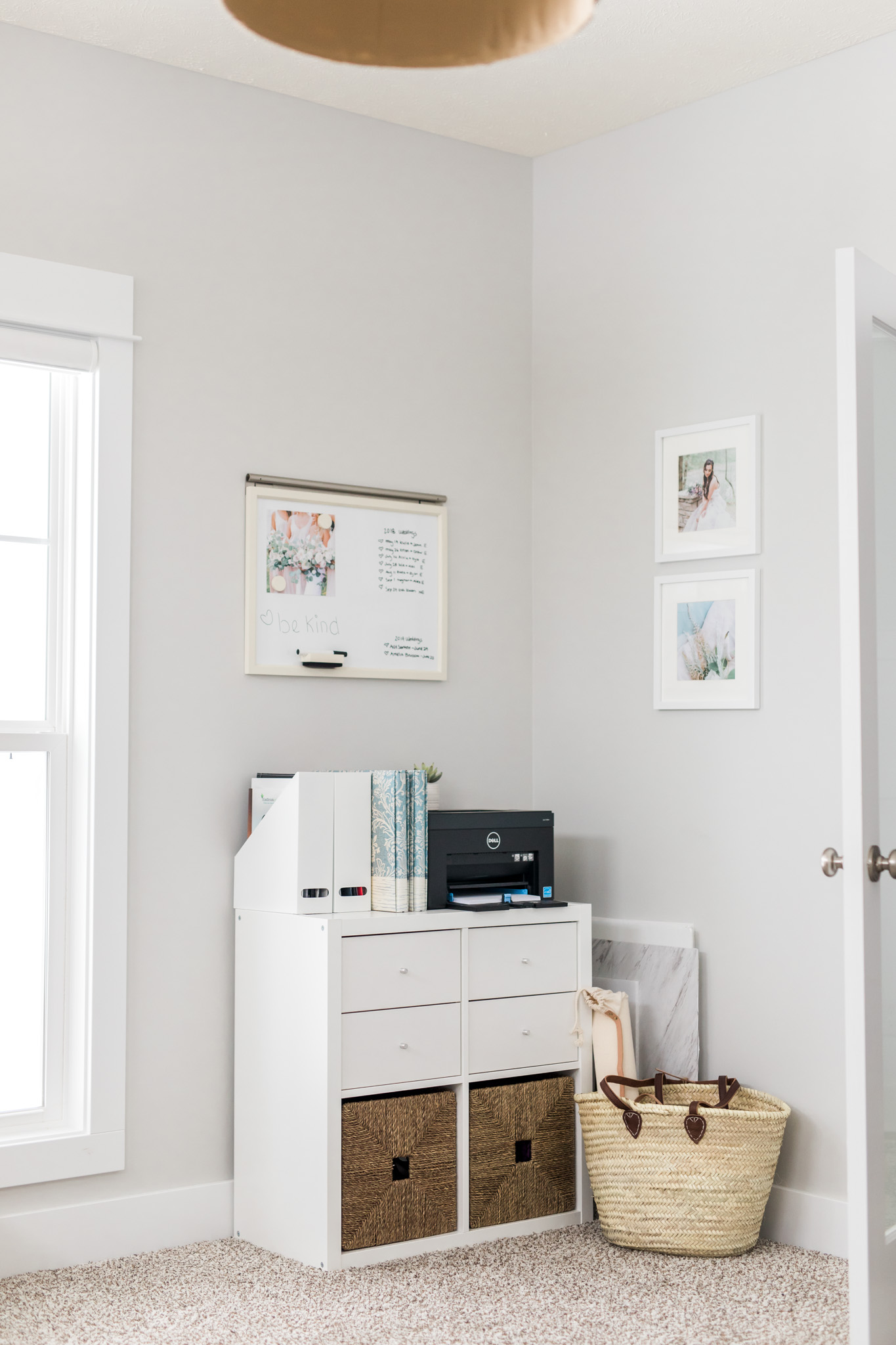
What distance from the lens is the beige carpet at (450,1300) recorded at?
2516mm

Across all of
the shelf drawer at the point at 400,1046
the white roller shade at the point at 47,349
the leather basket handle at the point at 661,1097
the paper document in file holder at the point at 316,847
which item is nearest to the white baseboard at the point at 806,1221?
the leather basket handle at the point at 661,1097

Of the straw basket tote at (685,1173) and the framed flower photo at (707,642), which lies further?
the framed flower photo at (707,642)

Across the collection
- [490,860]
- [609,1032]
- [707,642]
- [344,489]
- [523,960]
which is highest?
[344,489]

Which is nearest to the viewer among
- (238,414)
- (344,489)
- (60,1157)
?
(60,1157)

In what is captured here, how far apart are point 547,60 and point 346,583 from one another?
1318 mm

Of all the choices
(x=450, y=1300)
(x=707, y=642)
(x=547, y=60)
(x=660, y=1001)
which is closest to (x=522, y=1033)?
(x=660, y=1001)

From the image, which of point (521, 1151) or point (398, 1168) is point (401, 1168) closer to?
point (398, 1168)

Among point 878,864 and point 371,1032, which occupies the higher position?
point 878,864

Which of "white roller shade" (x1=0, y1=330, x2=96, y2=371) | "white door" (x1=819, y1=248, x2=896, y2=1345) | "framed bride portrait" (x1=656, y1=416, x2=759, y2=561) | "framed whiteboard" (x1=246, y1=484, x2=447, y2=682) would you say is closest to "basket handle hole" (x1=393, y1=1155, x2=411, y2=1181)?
"white door" (x1=819, y1=248, x2=896, y2=1345)

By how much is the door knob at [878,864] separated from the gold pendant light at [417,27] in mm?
1414

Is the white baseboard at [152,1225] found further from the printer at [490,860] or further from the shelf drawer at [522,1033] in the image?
the printer at [490,860]

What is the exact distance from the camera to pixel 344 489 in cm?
341

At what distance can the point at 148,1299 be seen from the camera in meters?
2.71

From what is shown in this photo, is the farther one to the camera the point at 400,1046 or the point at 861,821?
the point at 400,1046
